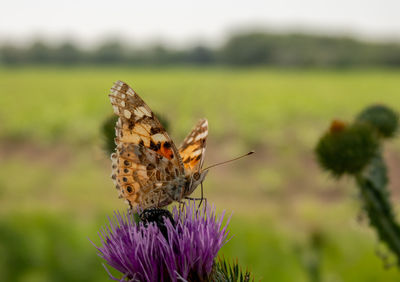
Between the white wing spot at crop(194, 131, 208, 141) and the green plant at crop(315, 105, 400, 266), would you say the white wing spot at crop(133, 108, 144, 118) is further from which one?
the green plant at crop(315, 105, 400, 266)

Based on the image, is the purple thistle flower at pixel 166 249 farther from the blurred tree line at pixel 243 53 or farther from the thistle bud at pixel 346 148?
the blurred tree line at pixel 243 53

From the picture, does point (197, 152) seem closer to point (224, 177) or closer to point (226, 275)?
point (226, 275)

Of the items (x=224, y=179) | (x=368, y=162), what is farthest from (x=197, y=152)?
(x=224, y=179)

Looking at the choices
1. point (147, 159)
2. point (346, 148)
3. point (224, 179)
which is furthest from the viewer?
point (224, 179)

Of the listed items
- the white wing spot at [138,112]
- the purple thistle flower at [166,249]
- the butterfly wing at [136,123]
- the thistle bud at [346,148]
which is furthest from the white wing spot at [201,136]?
the thistle bud at [346,148]

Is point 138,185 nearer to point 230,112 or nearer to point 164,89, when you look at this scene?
point 230,112

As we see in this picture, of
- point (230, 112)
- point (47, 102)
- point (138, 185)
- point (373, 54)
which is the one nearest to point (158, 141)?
point (138, 185)

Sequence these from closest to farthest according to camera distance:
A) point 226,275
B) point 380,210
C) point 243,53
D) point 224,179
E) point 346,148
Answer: point 226,275 < point 380,210 < point 346,148 < point 224,179 < point 243,53
